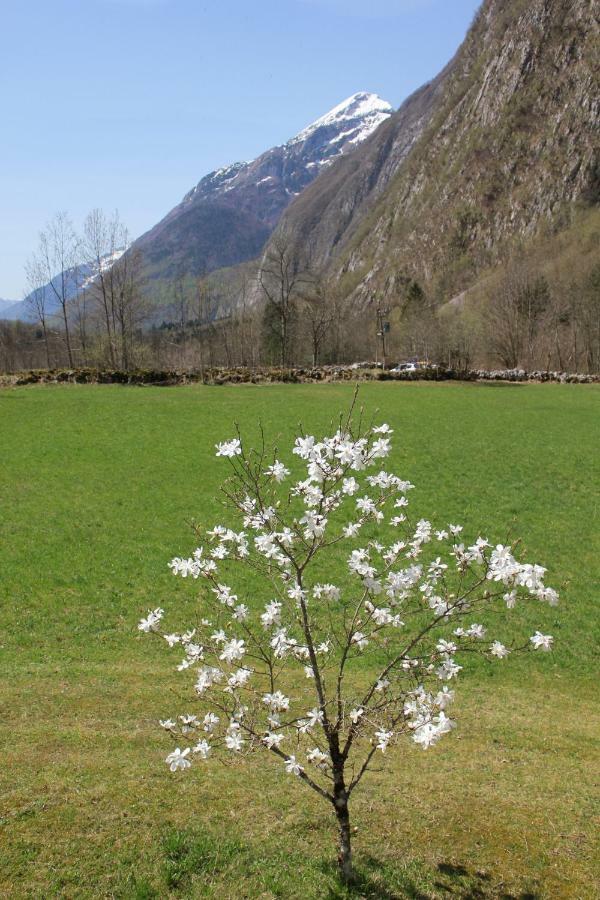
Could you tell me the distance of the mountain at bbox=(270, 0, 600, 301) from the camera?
137 meters

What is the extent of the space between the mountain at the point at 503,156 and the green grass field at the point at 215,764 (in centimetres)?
13735

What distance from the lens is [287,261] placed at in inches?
2657

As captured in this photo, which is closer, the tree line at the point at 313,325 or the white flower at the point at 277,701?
the white flower at the point at 277,701

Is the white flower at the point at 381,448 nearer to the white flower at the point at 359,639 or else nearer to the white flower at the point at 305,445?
the white flower at the point at 305,445

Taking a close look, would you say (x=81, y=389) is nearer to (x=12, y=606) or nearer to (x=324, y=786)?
(x=12, y=606)

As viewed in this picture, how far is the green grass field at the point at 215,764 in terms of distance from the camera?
5.82 meters

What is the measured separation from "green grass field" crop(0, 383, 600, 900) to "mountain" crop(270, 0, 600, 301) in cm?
13735

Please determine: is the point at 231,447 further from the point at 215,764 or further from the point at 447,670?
the point at 215,764

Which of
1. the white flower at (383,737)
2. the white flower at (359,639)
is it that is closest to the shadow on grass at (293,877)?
the white flower at (383,737)

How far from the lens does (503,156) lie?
15212 cm

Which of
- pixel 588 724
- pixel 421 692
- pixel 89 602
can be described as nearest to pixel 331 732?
pixel 421 692

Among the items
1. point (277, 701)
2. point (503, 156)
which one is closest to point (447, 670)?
point (277, 701)

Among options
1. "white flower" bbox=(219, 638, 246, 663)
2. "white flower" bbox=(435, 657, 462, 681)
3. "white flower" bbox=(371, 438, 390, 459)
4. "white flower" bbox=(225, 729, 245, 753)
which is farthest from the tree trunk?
"white flower" bbox=(371, 438, 390, 459)

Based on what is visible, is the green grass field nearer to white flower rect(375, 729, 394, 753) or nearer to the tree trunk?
the tree trunk
